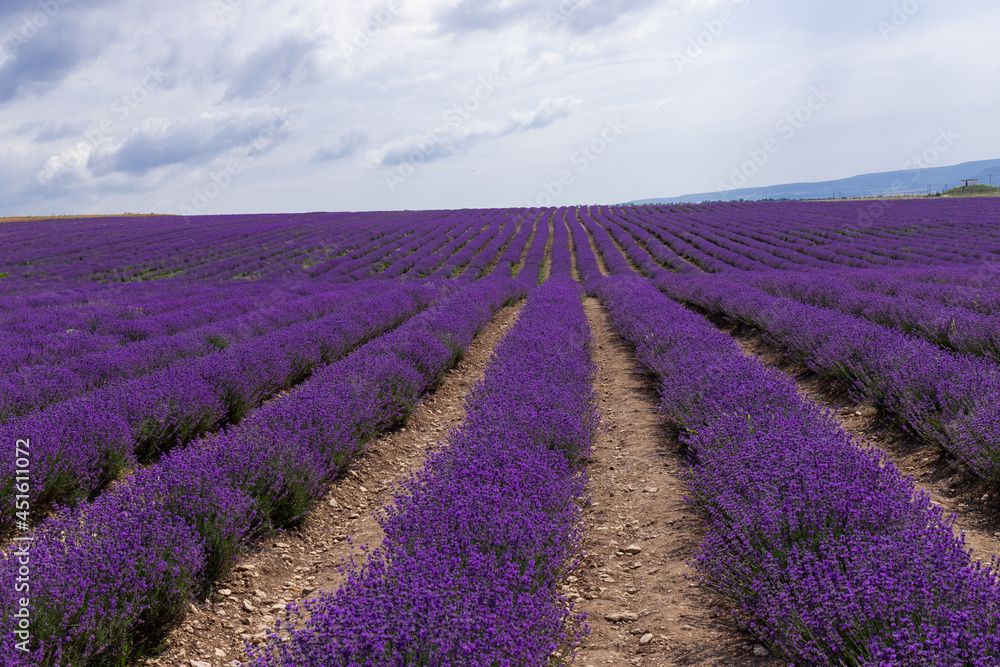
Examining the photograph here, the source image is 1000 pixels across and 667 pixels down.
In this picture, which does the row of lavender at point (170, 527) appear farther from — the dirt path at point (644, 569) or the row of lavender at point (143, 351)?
the row of lavender at point (143, 351)

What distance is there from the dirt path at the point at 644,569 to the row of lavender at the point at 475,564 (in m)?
0.18

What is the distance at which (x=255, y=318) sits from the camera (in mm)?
8875

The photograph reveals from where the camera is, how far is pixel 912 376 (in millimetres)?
4531

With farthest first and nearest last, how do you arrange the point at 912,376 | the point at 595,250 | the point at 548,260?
1. the point at 595,250
2. the point at 548,260
3. the point at 912,376

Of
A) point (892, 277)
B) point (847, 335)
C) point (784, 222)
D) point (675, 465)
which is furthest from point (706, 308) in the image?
→ point (784, 222)

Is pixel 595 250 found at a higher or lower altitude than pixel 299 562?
higher

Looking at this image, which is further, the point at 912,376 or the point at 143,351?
the point at 143,351

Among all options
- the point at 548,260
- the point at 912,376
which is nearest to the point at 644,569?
the point at 912,376

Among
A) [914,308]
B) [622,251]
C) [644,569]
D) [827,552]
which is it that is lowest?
[644,569]

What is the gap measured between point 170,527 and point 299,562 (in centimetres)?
97

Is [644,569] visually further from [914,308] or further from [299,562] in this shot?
[914,308]

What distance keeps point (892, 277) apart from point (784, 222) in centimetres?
1907

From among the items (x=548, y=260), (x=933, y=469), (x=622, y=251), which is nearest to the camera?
(x=933, y=469)

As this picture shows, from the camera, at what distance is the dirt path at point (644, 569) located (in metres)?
2.50
